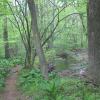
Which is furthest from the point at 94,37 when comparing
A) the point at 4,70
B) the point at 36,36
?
the point at 4,70

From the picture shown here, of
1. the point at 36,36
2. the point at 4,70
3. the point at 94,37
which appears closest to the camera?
the point at 94,37

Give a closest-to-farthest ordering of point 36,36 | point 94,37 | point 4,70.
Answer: point 94,37 < point 36,36 < point 4,70

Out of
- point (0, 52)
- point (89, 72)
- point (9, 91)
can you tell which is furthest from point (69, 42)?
point (89, 72)

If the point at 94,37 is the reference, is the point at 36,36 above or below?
above

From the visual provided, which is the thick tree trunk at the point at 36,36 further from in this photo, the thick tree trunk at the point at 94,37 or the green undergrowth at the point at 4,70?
the thick tree trunk at the point at 94,37

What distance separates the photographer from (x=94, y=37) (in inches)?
337

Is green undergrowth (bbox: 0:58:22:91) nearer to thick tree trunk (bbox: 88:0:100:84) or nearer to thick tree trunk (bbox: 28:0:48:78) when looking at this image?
thick tree trunk (bbox: 28:0:48:78)

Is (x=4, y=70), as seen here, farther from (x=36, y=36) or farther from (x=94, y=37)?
(x=94, y=37)

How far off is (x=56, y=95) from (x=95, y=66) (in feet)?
5.64

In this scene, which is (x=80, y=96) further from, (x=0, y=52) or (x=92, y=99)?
(x=0, y=52)

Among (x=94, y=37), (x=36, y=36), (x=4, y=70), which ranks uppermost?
(x=36, y=36)

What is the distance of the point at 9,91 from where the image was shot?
509 inches

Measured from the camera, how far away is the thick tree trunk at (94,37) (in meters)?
8.48

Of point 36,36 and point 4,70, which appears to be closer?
point 36,36
